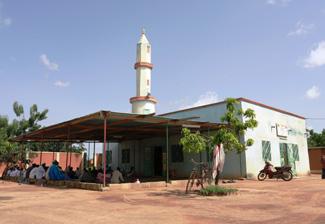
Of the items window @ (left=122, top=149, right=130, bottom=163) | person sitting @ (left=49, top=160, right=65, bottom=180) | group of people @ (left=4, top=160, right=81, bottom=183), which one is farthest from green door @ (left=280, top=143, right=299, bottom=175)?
person sitting @ (left=49, top=160, right=65, bottom=180)

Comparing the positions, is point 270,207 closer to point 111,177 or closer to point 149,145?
point 111,177

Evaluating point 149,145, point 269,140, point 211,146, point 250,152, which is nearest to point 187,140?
point 211,146

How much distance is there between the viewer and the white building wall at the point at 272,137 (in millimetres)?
17391

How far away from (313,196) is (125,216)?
20.1 ft

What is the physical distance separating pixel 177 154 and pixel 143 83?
5.54m

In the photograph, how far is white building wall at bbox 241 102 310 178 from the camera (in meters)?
17.4

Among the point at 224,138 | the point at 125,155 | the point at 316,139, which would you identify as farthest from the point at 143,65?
the point at 316,139

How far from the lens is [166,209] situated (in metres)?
7.61

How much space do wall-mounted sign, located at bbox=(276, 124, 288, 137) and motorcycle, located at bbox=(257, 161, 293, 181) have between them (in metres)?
3.71

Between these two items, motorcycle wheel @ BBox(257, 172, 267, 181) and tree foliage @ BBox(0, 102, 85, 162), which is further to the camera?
tree foliage @ BBox(0, 102, 85, 162)

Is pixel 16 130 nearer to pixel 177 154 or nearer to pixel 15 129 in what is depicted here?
pixel 15 129

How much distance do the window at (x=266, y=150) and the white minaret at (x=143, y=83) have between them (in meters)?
7.78

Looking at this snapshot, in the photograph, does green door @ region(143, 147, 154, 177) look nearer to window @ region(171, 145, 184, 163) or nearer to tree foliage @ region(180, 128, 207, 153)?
window @ region(171, 145, 184, 163)

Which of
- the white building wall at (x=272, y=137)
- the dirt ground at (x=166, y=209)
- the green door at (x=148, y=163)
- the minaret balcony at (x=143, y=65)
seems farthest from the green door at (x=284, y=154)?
the minaret balcony at (x=143, y=65)
